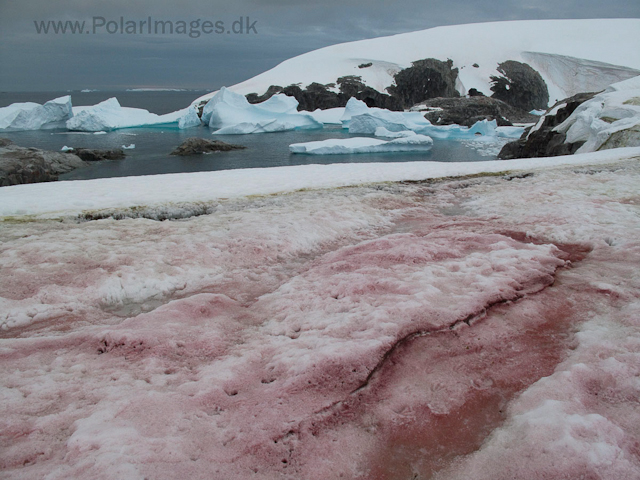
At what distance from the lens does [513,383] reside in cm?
343

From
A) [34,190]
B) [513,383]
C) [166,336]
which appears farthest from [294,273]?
[34,190]

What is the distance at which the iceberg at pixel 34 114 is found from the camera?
52.3 m

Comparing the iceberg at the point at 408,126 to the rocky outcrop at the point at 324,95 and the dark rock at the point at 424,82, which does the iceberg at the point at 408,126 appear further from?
the dark rock at the point at 424,82

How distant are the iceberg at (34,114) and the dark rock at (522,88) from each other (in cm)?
7144

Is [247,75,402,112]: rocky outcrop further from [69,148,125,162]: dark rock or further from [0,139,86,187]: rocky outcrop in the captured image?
[0,139,86,187]: rocky outcrop

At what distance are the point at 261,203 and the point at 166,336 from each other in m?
5.89

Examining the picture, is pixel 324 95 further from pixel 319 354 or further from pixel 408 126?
pixel 319 354

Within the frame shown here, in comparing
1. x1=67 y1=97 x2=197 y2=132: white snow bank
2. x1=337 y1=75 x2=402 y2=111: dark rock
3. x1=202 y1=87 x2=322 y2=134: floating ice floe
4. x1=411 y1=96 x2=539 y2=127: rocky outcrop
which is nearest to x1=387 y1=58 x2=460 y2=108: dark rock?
x1=337 y1=75 x2=402 y2=111: dark rock

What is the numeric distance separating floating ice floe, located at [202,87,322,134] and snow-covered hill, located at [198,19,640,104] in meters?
25.0

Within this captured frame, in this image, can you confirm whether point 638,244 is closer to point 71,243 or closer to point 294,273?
point 294,273

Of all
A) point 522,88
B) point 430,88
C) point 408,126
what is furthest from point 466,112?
point 522,88

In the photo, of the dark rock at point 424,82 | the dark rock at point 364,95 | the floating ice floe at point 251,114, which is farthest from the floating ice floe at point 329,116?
the dark rock at point 424,82

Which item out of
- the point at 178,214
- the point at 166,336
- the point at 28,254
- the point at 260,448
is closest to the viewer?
the point at 260,448

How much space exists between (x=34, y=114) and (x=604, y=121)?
58737mm
